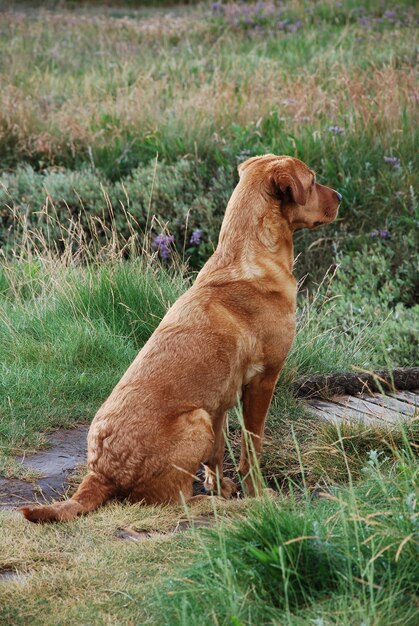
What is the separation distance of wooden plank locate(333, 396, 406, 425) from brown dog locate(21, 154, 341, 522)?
31.3 inches

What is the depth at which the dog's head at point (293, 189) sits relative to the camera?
4617mm

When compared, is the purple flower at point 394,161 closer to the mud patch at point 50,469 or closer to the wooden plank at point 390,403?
the wooden plank at point 390,403

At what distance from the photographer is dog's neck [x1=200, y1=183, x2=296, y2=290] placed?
467cm

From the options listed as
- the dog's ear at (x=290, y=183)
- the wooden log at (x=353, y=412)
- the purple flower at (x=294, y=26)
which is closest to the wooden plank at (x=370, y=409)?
the wooden log at (x=353, y=412)

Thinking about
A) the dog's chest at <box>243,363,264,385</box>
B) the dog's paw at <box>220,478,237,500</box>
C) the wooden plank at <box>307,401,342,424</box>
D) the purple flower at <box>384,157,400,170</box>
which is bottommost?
the wooden plank at <box>307,401,342,424</box>

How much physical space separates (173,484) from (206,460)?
255mm

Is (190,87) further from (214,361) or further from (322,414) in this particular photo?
(214,361)

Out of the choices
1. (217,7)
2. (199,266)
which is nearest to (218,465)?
(199,266)

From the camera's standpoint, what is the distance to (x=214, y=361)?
4.42m

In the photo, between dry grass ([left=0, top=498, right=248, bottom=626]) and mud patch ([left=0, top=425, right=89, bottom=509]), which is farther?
mud patch ([left=0, top=425, right=89, bottom=509])

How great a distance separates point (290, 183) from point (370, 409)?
1.71 m

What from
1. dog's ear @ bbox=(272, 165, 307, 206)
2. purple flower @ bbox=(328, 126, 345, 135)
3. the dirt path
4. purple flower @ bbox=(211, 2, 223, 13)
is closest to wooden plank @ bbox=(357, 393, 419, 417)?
the dirt path

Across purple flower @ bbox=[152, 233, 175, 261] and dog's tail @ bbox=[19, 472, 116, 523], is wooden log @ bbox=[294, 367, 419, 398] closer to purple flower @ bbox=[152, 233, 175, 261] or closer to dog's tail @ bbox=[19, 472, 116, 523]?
dog's tail @ bbox=[19, 472, 116, 523]

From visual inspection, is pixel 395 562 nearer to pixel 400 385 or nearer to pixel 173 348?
pixel 173 348
